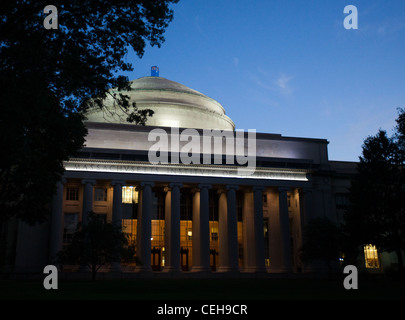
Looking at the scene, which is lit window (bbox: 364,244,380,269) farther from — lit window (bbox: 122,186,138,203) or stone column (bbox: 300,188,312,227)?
lit window (bbox: 122,186,138,203)

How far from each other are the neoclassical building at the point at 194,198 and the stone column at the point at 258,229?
0.39ft

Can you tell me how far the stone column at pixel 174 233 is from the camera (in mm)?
49062

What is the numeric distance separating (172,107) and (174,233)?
20.1 meters

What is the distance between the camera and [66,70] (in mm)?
16688

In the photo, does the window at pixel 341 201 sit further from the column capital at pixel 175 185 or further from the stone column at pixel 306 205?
the column capital at pixel 175 185

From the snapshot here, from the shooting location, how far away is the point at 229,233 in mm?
51219

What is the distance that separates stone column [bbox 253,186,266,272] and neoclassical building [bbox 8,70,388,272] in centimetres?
12

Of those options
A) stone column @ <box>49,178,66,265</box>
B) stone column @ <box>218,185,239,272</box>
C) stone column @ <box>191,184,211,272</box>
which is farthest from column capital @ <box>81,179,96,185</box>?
stone column @ <box>218,185,239,272</box>

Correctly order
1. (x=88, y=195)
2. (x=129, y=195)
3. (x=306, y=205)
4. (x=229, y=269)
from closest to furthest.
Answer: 1. (x=88, y=195)
2. (x=229, y=269)
3. (x=129, y=195)
4. (x=306, y=205)

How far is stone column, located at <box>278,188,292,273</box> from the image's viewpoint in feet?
172

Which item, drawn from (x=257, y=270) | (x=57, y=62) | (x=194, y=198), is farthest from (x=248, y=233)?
(x=57, y=62)

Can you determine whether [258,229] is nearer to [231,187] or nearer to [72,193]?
[231,187]

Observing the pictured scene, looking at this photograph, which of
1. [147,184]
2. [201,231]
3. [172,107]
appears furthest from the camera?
[172,107]
